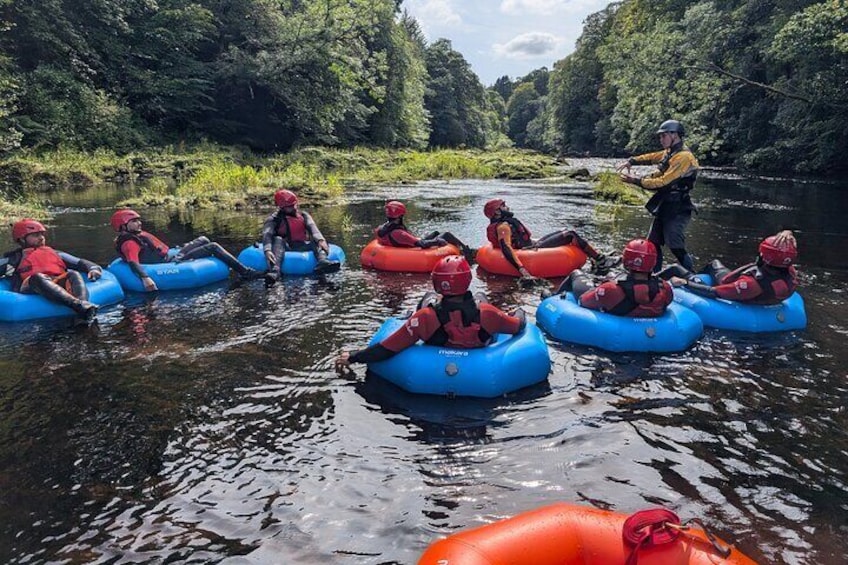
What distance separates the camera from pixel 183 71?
29344mm

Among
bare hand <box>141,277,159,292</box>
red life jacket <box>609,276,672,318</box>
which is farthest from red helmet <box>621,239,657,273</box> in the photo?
bare hand <box>141,277,159,292</box>

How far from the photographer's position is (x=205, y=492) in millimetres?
3918

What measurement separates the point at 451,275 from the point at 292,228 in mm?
5502

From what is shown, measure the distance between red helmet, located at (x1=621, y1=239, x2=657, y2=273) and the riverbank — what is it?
1275cm

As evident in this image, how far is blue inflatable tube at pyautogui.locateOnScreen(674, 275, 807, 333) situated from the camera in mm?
6617

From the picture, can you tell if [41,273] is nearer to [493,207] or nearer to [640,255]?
[493,207]

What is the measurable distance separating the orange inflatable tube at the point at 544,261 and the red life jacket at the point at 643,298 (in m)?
2.91

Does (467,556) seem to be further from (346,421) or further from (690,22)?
(690,22)

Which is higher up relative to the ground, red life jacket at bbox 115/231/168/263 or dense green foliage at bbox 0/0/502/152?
dense green foliage at bbox 0/0/502/152

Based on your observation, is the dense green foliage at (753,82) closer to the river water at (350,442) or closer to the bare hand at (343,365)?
the river water at (350,442)

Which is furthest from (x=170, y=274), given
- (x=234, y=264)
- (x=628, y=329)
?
(x=628, y=329)

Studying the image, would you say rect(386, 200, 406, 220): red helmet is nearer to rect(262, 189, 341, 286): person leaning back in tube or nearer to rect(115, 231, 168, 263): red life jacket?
rect(262, 189, 341, 286): person leaning back in tube

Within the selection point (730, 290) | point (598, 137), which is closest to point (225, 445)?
point (730, 290)

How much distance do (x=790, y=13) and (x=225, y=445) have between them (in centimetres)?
2390
